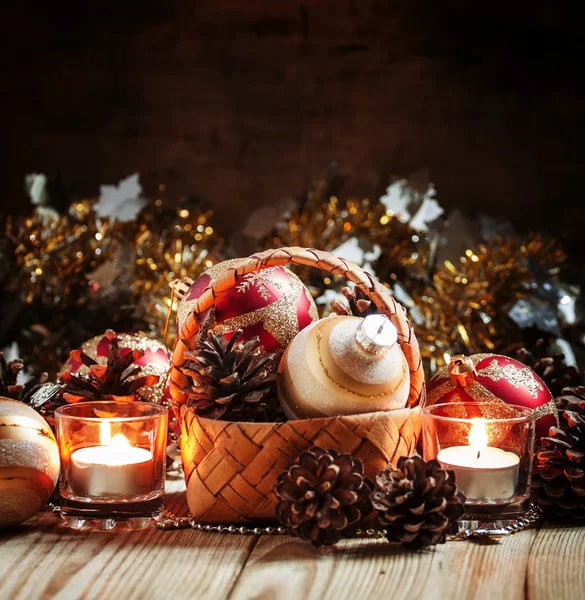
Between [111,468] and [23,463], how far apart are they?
86 millimetres

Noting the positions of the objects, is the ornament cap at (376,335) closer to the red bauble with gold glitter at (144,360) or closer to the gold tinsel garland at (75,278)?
the red bauble with gold glitter at (144,360)

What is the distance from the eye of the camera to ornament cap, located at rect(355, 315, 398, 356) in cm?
81

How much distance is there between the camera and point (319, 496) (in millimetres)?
767

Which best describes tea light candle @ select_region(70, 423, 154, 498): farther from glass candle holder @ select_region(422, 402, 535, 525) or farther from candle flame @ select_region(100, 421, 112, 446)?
glass candle holder @ select_region(422, 402, 535, 525)

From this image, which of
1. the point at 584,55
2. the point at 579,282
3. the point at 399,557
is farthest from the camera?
the point at 584,55

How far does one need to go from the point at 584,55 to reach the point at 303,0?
61 cm

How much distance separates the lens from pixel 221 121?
183cm

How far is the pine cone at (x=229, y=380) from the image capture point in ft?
2.78

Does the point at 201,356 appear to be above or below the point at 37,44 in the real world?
below

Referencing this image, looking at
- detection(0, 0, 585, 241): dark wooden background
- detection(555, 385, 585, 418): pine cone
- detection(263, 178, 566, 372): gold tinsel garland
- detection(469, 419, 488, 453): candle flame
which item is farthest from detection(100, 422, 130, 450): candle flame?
detection(0, 0, 585, 241): dark wooden background

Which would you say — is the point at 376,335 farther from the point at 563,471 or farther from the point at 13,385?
the point at 13,385

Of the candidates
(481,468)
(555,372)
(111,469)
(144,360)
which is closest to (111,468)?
(111,469)

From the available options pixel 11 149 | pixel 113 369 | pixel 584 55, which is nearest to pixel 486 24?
pixel 584 55

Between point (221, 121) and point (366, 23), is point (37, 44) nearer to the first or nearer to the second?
point (221, 121)
